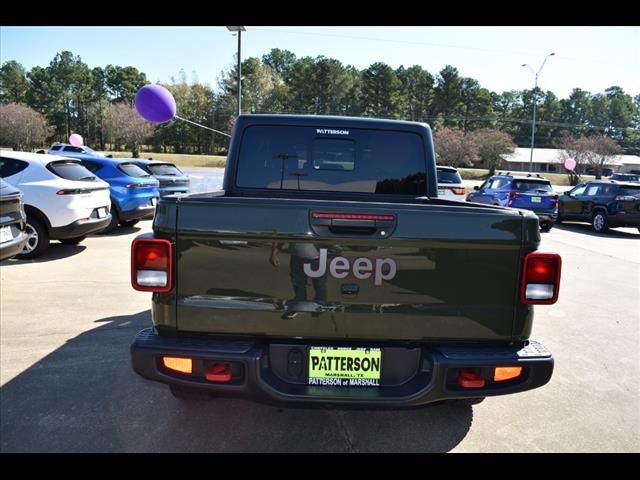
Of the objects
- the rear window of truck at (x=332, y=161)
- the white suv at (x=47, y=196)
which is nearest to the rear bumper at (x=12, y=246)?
the white suv at (x=47, y=196)

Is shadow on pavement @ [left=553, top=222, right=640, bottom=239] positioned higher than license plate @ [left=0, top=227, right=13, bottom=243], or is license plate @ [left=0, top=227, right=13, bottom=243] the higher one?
license plate @ [left=0, top=227, right=13, bottom=243]

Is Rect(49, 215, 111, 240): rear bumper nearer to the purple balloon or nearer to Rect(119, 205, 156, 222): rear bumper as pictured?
Rect(119, 205, 156, 222): rear bumper

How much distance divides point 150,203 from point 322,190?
8039 mm

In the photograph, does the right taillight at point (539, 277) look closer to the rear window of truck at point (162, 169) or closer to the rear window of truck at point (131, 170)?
the rear window of truck at point (131, 170)

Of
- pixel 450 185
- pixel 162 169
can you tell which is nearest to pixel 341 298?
pixel 162 169

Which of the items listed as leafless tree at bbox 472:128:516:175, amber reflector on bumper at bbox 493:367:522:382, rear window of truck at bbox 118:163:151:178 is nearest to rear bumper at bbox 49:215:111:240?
rear window of truck at bbox 118:163:151:178

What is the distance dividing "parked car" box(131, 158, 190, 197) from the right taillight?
1068cm

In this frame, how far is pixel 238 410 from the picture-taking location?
3.12 meters

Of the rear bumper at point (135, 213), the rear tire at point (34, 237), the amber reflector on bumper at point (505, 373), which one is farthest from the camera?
the rear bumper at point (135, 213)

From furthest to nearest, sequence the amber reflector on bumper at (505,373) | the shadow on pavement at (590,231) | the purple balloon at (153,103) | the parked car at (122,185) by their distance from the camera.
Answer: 1. the shadow on pavement at (590,231)
2. the purple balloon at (153,103)
3. the parked car at (122,185)
4. the amber reflector on bumper at (505,373)

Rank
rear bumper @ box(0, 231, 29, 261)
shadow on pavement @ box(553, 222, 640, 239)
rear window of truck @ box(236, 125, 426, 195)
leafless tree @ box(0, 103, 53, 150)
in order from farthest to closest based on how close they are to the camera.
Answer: leafless tree @ box(0, 103, 53, 150), shadow on pavement @ box(553, 222, 640, 239), rear bumper @ box(0, 231, 29, 261), rear window of truck @ box(236, 125, 426, 195)

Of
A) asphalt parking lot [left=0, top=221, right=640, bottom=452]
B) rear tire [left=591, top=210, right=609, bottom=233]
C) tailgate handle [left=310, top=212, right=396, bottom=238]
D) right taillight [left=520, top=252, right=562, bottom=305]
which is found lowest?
asphalt parking lot [left=0, top=221, right=640, bottom=452]

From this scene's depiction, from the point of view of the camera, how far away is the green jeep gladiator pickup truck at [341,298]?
7.35ft

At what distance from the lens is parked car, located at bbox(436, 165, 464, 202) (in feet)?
45.0
